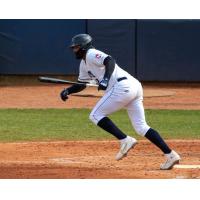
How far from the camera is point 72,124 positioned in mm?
14320

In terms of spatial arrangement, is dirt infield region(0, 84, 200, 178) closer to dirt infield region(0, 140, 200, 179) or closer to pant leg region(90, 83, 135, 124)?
dirt infield region(0, 140, 200, 179)

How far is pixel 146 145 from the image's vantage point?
447 inches

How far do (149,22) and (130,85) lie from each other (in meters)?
14.3

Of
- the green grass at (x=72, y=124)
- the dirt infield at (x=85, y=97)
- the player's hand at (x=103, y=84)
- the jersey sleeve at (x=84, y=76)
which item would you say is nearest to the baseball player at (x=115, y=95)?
the player's hand at (x=103, y=84)

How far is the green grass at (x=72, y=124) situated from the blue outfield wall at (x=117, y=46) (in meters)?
6.17

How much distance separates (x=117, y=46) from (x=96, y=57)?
48.1ft

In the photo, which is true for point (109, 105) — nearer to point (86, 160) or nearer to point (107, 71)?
point (107, 71)

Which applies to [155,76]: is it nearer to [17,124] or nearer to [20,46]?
[20,46]

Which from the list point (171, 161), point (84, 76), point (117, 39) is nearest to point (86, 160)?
point (84, 76)

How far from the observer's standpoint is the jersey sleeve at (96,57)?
27.8 ft

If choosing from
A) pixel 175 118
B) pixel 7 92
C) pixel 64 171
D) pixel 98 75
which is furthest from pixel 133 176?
pixel 7 92

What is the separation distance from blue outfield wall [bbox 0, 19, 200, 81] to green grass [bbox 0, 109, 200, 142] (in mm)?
6170

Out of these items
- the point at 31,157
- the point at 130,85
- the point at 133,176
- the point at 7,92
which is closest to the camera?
the point at 133,176

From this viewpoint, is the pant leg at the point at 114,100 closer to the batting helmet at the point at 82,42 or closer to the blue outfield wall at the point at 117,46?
the batting helmet at the point at 82,42
